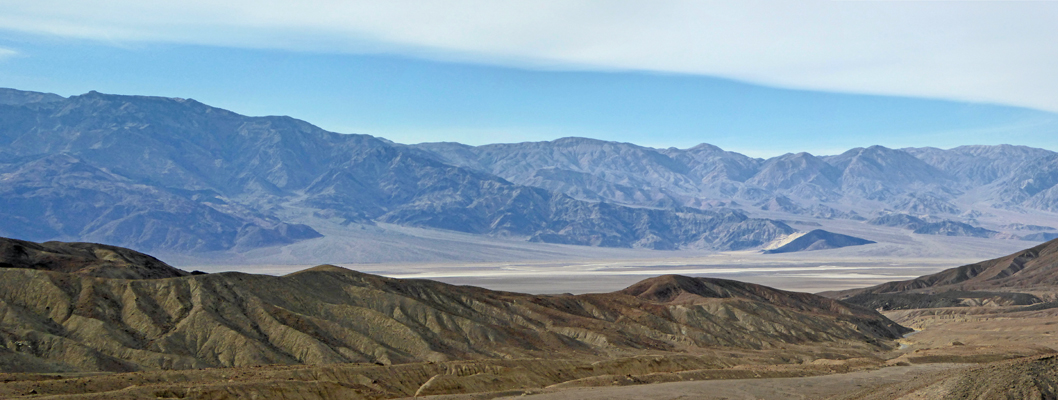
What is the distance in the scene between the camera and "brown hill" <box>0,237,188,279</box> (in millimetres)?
87312

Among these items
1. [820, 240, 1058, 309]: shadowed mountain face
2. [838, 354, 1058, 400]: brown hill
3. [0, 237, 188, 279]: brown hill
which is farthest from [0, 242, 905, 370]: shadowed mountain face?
[820, 240, 1058, 309]: shadowed mountain face

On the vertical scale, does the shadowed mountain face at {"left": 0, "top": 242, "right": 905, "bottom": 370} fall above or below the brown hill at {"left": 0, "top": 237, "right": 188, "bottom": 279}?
below

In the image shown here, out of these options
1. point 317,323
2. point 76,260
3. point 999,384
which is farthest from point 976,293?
point 76,260

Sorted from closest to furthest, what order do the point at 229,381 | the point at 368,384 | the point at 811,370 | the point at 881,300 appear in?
the point at 229,381, the point at 368,384, the point at 811,370, the point at 881,300

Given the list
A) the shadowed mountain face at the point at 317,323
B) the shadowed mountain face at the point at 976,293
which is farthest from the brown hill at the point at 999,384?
the shadowed mountain face at the point at 976,293

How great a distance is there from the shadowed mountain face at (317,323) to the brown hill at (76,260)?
2.32 ft

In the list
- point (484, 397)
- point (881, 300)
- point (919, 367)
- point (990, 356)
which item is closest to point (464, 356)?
point (484, 397)

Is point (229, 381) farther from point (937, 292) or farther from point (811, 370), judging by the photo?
point (937, 292)

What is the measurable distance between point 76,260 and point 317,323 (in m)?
31.4

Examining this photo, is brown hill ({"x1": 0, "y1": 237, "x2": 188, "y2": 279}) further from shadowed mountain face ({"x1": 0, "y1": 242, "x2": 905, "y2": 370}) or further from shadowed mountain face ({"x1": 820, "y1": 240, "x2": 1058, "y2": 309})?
shadowed mountain face ({"x1": 820, "y1": 240, "x2": 1058, "y2": 309})

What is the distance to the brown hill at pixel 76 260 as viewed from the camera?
87312 mm

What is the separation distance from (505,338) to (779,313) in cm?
4901

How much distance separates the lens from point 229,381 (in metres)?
52.9

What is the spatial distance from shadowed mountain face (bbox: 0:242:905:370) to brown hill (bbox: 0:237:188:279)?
2.32 ft
